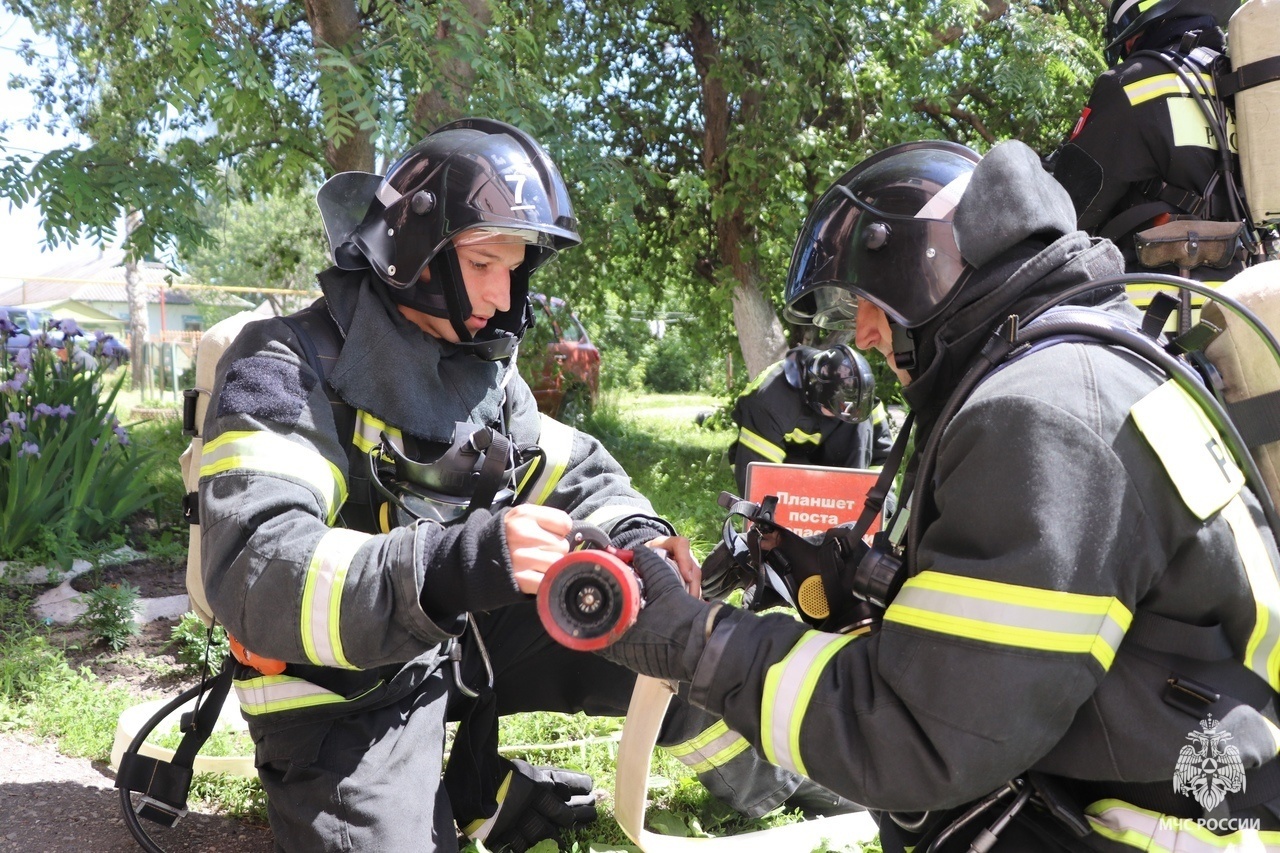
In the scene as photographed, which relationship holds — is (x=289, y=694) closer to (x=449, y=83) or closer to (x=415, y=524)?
(x=415, y=524)

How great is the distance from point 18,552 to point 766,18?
230 inches

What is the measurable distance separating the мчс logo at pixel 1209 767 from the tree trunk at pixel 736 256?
25.5 ft

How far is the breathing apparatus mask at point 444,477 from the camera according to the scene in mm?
2574

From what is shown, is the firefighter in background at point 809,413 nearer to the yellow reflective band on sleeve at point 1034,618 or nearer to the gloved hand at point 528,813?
the gloved hand at point 528,813

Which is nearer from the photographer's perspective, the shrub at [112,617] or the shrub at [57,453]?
the shrub at [112,617]

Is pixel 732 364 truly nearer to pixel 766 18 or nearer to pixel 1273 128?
pixel 766 18

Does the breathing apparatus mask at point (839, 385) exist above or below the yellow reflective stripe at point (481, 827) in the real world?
above

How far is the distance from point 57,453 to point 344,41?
2.67m

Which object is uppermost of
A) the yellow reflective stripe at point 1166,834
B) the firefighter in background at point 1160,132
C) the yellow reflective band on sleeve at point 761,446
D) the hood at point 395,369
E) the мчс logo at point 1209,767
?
the firefighter in background at point 1160,132

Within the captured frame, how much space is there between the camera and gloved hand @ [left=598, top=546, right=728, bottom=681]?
6.02 feet

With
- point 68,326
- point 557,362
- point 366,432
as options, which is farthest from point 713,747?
point 557,362

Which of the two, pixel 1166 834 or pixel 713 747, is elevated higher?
pixel 1166 834

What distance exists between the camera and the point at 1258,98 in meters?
3.51

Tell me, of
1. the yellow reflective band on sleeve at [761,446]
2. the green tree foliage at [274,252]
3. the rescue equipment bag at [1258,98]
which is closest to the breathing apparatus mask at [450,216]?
the green tree foliage at [274,252]
